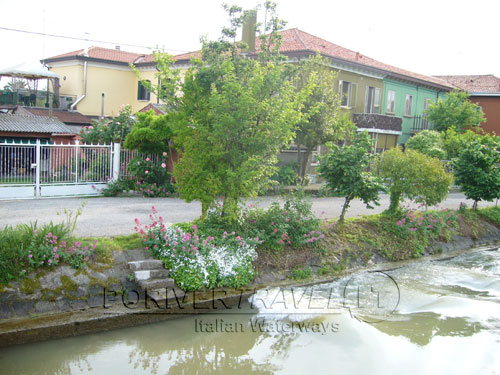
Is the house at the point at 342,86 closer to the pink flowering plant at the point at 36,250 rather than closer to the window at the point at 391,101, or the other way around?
the window at the point at 391,101

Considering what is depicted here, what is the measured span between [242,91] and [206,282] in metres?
3.52

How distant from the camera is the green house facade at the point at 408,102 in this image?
28.2m

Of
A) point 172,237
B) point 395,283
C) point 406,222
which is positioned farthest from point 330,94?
point 172,237

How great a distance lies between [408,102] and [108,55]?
19222 mm

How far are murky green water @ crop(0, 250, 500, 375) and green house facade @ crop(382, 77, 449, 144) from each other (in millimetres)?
20002

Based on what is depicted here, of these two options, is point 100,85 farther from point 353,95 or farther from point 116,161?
point 116,161

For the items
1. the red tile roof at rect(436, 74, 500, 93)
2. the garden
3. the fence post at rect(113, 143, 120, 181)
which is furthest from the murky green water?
the red tile roof at rect(436, 74, 500, 93)

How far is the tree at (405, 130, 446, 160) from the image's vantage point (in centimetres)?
2288

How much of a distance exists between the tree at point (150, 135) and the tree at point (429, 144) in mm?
13430

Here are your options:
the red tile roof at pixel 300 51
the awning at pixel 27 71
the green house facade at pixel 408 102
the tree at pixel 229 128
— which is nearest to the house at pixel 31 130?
the awning at pixel 27 71

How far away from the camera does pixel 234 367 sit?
22.0 feet

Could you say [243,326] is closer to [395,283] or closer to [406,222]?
[395,283]

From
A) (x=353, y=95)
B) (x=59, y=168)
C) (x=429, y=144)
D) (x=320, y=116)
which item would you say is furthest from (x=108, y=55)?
(x=429, y=144)

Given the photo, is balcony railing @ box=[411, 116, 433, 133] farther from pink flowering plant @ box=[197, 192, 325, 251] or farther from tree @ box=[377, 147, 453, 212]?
pink flowering plant @ box=[197, 192, 325, 251]
